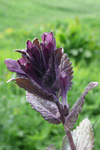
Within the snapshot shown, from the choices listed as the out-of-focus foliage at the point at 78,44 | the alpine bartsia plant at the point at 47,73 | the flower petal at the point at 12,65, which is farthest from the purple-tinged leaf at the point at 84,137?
the out-of-focus foliage at the point at 78,44

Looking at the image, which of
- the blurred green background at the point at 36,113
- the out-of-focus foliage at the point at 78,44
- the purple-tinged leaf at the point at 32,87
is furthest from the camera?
the out-of-focus foliage at the point at 78,44

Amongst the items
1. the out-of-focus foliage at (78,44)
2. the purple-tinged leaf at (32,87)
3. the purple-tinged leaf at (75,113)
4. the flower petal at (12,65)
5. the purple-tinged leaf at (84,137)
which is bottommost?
the purple-tinged leaf at (84,137)

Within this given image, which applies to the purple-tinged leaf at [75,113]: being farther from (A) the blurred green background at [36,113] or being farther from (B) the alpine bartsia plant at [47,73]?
(A) the blurred green background at [36,113]

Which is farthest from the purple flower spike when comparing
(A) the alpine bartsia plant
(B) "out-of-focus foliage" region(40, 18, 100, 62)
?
(B) "out-of-focus foliage" region(40, 18, 100, 62)

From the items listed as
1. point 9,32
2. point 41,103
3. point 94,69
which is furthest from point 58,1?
point 41,103

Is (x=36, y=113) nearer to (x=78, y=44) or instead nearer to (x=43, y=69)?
(x=43, y=69)

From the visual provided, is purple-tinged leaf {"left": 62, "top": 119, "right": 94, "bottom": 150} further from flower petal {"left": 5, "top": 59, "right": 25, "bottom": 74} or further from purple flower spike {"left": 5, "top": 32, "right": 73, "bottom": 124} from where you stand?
flower petal {"left": 5, "top": 59, "right": 25, "bottom": 74}
